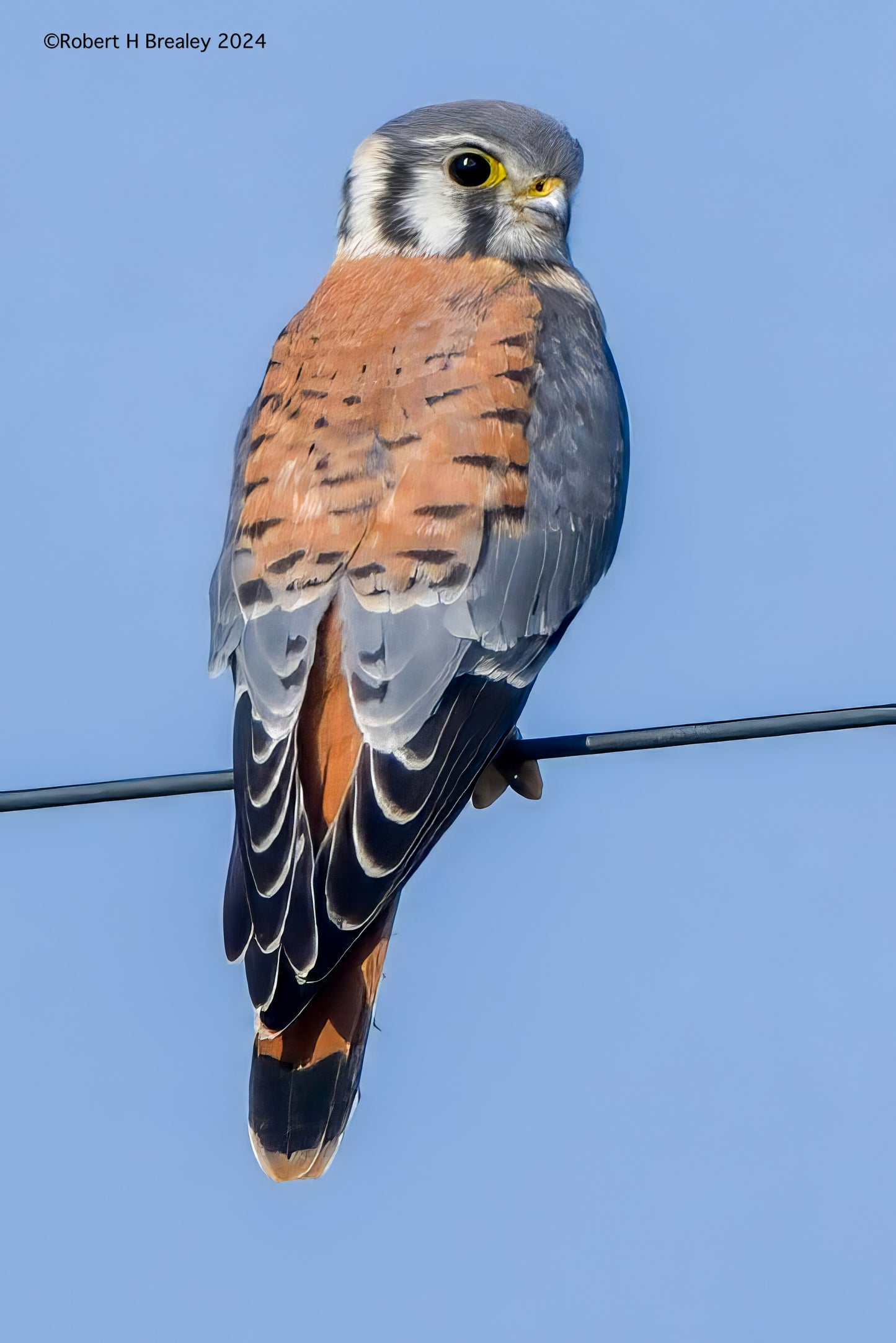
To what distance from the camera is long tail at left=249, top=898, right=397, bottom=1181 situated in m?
3.56

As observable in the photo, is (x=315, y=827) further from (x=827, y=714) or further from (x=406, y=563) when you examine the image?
(x=827, y=714)

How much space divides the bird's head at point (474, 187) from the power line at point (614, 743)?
73.8 inches

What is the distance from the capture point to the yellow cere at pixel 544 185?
481 cm

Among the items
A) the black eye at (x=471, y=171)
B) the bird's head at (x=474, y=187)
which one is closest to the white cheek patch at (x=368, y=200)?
the bird's head at (x=474, y=187)

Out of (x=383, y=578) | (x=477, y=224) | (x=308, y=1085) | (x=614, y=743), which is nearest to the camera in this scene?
(x=614, y=743)

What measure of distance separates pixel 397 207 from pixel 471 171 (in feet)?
→ 0.72

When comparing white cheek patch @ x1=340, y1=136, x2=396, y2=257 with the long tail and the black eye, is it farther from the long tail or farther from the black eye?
the long tail

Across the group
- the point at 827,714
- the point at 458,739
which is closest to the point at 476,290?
the point at 458,739

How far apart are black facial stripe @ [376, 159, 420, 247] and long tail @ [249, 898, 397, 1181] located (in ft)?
6.65

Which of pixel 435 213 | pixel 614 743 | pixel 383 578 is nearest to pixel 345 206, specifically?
pixel 435 213

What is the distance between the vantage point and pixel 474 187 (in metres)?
4.81

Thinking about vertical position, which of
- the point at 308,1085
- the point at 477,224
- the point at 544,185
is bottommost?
the point at 308,1085

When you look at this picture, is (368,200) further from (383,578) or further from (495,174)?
(383,578)

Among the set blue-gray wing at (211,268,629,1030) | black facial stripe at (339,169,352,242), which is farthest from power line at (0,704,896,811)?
black facial stripe at (339,169,352,242)
